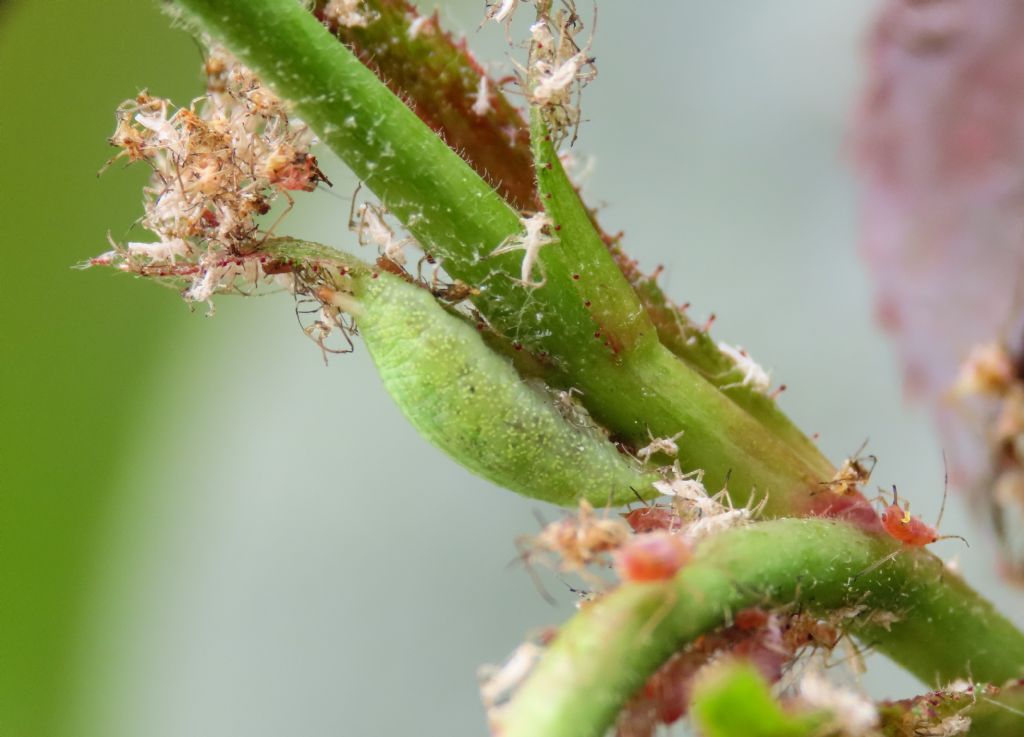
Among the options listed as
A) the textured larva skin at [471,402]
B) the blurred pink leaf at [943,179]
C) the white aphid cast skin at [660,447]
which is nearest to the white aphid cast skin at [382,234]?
the textured larva skin at [471,402]

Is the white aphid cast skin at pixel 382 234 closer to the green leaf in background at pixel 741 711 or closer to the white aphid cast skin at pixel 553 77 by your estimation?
the white aphid cast skin at pixel 553 77

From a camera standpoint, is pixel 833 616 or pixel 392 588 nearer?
pixel 833 616

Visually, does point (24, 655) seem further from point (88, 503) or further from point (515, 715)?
point (515, 715)

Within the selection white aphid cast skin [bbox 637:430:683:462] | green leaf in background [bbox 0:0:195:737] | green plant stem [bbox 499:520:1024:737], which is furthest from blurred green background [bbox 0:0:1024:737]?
white aphid cast skin [bbox 637:430:683:462]

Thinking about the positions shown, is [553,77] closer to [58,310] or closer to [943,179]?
[943,179]

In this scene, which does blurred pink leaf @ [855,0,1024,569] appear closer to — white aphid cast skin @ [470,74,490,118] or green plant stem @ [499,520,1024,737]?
green plant stem @ [499,520,1024,737]

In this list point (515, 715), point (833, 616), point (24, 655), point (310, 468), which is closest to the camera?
point (515, 715)

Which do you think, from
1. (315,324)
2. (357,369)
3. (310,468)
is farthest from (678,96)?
(315,324)
